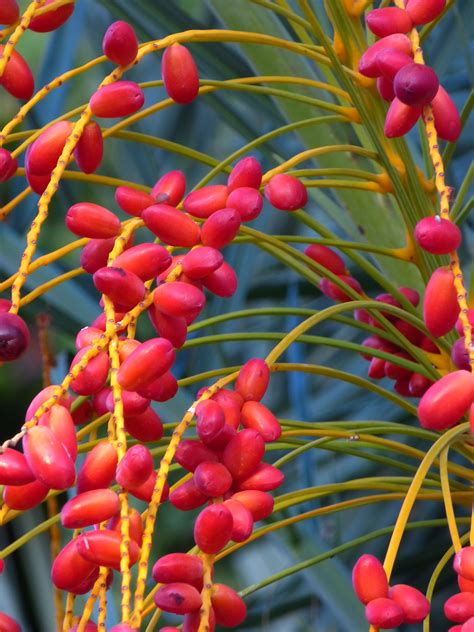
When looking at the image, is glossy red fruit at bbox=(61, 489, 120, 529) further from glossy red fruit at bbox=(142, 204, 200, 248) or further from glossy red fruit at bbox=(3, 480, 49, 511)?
glossy red fruit at bbox=(142, 204, 200, 248)

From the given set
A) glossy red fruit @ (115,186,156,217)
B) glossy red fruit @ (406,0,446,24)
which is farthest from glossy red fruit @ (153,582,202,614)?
glossy red fruit @ (406,0,446,24)

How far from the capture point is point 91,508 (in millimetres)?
405

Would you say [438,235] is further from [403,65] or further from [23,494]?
[23,494]

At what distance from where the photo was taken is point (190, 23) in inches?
37.7

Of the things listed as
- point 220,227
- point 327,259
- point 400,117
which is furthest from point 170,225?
point 327,259

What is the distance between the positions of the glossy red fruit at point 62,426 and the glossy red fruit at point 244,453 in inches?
2.9

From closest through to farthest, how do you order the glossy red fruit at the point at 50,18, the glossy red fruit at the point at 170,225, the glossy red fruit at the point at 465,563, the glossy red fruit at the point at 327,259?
the glossy red fruit at the point at 465,563 < the glossy red fruit at the point at 170,225 < the glossy red fruit at the point at 50,18 < the glossy red fruit at the point at 327,259

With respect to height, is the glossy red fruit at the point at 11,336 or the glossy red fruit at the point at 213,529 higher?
the glossy red fruit at the point at 11,336

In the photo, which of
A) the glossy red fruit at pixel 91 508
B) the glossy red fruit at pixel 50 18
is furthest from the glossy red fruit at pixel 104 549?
the glossy red fruit at pixel 50 18

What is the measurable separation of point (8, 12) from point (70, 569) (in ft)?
1.06

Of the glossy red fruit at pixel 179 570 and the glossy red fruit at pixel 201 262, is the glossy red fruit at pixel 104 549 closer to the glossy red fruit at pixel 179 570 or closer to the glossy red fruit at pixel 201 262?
the glossy red fruit at pixel 179 570

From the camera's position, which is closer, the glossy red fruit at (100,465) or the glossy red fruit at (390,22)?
the glossy red fruit at (100,465)

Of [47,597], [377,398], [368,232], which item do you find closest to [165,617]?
[47,597]

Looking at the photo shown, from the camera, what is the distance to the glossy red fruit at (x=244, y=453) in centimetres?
45
